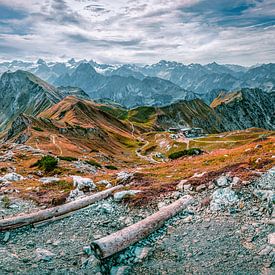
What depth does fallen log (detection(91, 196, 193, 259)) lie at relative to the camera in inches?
717

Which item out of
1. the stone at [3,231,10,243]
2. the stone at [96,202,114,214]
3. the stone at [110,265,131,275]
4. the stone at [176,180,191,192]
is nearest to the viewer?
the stone at [110,265,131,275]

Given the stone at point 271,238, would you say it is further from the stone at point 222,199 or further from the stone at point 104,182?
the stone at point 104,182

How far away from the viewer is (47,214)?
25.4 m

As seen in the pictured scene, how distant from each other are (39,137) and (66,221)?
107 metres

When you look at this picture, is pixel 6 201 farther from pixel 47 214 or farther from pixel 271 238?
pixel 271 238

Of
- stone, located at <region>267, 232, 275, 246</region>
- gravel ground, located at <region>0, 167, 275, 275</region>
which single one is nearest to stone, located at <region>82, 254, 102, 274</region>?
gravel ground, located at <region>0, 167, 275, 275</region>

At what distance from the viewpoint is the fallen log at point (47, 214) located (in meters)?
23.9

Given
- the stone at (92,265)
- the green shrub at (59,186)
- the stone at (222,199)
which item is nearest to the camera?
the stone at (92,265)

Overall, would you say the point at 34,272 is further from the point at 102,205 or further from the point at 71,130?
the point at 71,130

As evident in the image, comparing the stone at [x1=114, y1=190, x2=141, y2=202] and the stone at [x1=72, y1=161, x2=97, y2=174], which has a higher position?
the stone at [x1=114, y1=190, x2=141, y2=202]

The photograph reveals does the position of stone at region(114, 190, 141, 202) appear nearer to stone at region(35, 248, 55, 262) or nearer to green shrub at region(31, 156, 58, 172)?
stone at region(35, 248, 55, 262)

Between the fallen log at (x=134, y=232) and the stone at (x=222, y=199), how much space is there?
6.64 feet

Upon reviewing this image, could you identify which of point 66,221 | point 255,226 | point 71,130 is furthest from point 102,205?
point 71,130

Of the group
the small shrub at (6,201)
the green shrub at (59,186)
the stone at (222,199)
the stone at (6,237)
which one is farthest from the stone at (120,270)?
the green shrub at (59,186)
